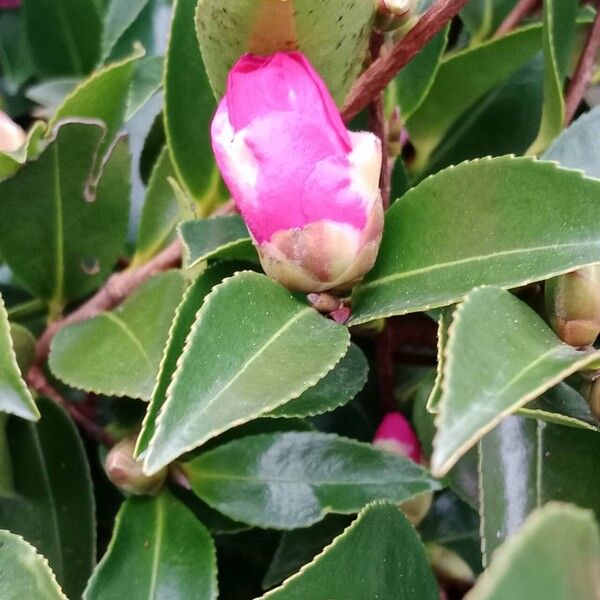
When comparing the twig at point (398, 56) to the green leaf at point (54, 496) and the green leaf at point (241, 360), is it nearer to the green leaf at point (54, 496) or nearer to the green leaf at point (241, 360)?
the green leaf at point (241, 360)

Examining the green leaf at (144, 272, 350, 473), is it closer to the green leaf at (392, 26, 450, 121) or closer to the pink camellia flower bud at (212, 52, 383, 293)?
the pink camellia flower bud at (212, 52, 383, 293)

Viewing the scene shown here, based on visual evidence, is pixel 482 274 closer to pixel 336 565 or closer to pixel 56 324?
pixel 336 565

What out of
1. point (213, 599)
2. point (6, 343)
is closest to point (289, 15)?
point (6, 343)

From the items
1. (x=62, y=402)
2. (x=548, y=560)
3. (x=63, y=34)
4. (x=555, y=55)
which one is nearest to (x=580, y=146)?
(x=555, y=55)

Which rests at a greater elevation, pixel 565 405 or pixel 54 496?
pixel 565 405

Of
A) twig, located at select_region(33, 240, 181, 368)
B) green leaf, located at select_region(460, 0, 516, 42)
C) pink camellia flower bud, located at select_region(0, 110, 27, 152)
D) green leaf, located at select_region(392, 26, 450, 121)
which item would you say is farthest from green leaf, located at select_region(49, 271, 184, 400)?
green leaf, located at select_region(460, 0, 516, 42)

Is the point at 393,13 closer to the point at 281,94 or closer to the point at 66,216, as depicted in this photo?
the point at 281,94
